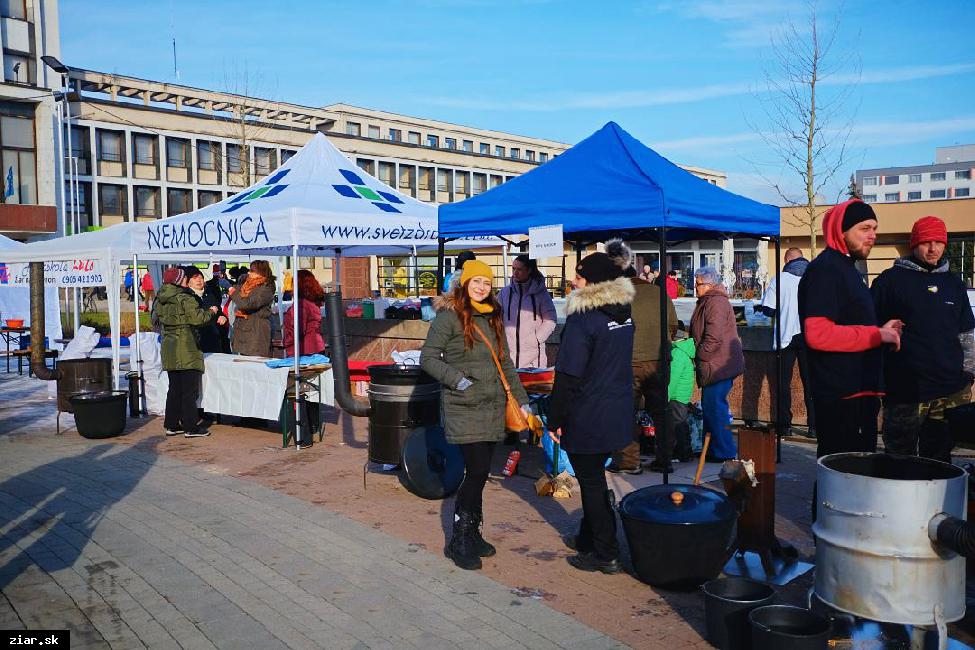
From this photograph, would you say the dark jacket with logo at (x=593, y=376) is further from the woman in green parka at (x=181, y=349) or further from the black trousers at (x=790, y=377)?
the woman in green parka at (x=181, y=349)

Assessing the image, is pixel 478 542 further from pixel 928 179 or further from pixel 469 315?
pixel 928 179

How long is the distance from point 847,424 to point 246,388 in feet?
23.2

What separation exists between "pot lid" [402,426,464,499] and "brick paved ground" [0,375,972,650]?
6.3 inches

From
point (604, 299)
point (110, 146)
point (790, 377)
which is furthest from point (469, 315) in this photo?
point (110, 146)

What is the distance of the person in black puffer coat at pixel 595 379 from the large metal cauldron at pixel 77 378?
8.35 meters

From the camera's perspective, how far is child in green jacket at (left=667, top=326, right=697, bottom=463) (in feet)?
26.3

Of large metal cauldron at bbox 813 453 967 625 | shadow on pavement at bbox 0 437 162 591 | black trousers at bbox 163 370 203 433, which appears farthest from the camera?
black trousers at bbox 163 370 203 433

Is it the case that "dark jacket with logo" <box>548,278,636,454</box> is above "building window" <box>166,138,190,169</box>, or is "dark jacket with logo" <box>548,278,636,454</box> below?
below

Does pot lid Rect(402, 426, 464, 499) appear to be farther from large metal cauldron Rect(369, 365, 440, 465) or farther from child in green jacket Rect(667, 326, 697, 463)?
child in green jacket Rect(667, 326, 697, 463)

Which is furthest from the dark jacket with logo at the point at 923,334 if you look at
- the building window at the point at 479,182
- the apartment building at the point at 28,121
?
the building window at the point at 479,182

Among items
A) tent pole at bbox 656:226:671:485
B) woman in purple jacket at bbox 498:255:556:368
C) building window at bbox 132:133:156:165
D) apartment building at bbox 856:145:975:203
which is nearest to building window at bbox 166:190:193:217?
building window at bbox 132:133:156:165

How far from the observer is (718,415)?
26.0 feet

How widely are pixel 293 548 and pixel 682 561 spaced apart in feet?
8.54

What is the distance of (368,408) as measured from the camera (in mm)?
7738
